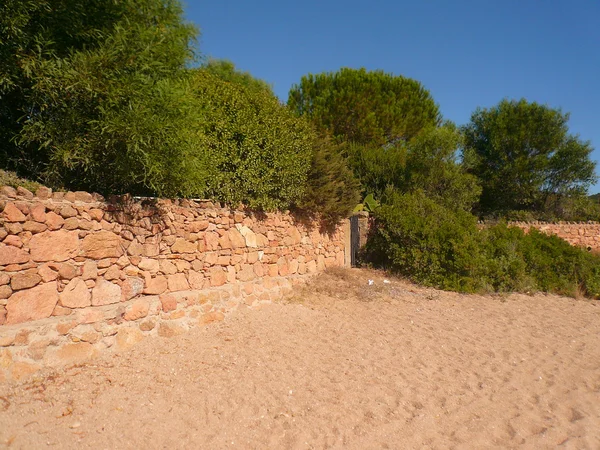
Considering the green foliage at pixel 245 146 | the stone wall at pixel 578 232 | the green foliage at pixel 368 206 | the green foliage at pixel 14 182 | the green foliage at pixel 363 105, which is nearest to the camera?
the green foliage at pixel 14 182

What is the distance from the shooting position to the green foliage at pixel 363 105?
16.5m

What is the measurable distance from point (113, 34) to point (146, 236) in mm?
2491

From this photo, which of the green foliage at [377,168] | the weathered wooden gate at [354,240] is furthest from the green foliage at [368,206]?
the green foliage at [377,168]

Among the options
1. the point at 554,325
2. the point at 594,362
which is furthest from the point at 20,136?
the point at 554,325

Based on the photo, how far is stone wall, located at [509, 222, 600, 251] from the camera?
1755 cm

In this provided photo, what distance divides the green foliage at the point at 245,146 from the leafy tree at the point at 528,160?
47.0 ft

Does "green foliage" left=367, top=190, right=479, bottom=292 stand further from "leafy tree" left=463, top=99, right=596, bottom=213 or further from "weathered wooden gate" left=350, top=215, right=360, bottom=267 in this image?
"leafy tree" left=463, top=99, right=596, bottom=213

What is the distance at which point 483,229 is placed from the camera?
1202 centimetres

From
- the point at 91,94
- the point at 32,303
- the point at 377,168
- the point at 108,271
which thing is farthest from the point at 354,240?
the point at 32,303

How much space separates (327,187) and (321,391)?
5367 millimetres

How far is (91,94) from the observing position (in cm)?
483

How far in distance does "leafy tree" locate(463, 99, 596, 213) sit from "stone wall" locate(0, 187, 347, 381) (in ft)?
52.7

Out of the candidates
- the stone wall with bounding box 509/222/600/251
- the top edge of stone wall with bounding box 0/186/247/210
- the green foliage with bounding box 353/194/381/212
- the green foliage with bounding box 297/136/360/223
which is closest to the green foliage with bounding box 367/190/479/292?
the green foliage with bounding box 353/194/381/212

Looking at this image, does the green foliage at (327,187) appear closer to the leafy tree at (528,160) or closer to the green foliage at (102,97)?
the green foliage at (102,97)
